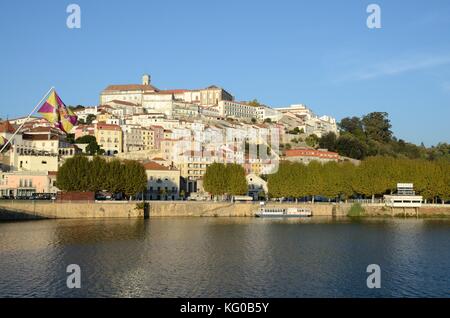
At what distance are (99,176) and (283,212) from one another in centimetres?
2100

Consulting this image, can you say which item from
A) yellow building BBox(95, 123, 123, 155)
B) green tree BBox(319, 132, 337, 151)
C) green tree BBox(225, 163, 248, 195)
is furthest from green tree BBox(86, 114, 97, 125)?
green tree BBox(225, 163, 248, 195)

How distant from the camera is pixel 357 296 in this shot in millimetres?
24906

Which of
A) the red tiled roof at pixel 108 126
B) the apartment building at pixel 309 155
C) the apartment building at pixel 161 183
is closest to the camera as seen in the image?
the apartment building at pixel 161 183

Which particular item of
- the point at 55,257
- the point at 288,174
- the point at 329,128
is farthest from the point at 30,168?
the point at 329,128

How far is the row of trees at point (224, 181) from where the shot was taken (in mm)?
70625

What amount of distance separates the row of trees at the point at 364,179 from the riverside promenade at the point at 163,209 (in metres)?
2.93

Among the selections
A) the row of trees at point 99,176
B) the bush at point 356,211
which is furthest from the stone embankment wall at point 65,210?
the bush at point 356,211

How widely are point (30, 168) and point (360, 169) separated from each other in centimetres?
4321

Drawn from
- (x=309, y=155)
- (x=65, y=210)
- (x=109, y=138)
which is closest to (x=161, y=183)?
(x=65, y=210)

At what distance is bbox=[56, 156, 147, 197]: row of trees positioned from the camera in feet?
205

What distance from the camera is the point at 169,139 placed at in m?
111

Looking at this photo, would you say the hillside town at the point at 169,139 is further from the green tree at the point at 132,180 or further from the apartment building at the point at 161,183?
the green tree at the point at 132,180

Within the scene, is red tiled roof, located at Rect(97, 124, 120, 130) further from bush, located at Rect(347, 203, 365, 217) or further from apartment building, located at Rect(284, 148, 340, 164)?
bush, located at Rect(347, 203, 365, 217)
